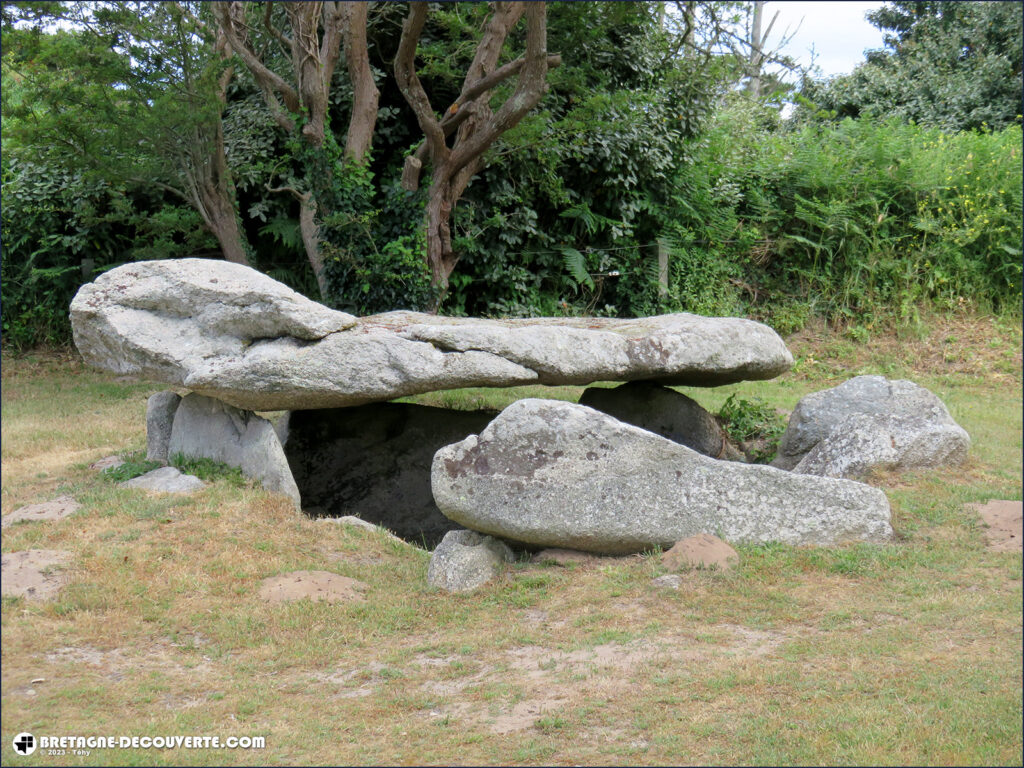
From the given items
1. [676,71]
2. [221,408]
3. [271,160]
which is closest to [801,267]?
[676,71]

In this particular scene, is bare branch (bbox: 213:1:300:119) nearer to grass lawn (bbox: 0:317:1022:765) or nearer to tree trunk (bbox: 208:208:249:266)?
tree trunk (bbox: 208:208:249:266)

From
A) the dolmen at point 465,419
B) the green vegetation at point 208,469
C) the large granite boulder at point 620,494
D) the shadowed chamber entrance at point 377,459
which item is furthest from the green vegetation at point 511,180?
the large granite boulder at point 620,494

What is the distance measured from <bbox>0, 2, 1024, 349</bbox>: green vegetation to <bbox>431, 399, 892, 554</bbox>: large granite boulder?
5.56m

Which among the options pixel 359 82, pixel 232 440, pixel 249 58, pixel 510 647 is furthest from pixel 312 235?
pixel 510 647

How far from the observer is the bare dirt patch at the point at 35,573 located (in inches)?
226

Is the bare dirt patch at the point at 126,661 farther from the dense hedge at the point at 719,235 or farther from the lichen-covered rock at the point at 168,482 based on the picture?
the dense hedge at the point at 719,235

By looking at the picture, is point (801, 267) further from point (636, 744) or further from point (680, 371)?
point (636, 744)

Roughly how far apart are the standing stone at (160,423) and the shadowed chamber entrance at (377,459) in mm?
1344

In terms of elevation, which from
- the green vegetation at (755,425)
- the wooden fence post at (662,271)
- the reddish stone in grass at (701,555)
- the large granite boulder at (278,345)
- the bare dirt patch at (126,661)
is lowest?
the bare dirt patch at (126,661)

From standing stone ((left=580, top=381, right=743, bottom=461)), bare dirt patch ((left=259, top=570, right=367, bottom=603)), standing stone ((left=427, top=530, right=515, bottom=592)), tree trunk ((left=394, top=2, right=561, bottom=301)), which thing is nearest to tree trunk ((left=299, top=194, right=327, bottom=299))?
tree trunk ((left=394, top=2, right=561, bottom=301))

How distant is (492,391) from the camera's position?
480 inches

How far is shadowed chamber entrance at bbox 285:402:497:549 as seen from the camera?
9.34 meters

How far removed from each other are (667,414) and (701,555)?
3798mm

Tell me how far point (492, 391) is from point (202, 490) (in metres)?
5.20
